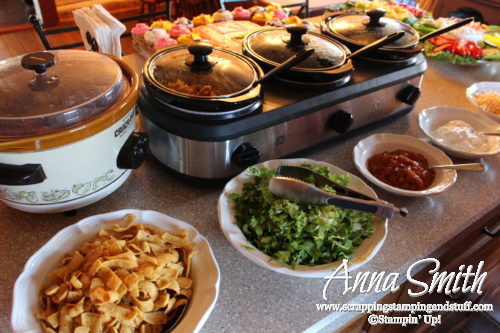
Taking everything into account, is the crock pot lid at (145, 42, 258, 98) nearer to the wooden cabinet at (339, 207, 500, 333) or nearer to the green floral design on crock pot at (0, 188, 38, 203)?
the green floral design on crock pot at (0, 188, 38, 203)

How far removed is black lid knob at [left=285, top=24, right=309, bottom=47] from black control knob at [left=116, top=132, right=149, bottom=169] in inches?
19.6

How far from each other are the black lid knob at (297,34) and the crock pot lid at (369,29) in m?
0.20

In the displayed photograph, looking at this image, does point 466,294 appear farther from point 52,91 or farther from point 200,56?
point 52,91

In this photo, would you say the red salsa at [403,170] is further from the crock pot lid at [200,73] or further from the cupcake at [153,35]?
the cupcake at [153,35]

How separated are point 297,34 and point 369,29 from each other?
34cm

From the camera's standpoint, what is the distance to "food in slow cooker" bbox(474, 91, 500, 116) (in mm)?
1272

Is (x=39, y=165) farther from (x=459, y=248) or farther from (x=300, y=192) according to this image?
(x=459, y=248)

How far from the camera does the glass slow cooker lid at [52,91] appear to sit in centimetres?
64

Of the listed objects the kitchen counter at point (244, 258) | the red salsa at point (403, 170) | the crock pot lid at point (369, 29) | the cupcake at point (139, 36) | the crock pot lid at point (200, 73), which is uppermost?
the crock pot lid at point (369, 29)

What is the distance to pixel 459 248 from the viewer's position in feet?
3.76

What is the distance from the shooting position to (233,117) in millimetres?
832

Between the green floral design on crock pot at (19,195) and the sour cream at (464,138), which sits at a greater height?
the green floral design on crock pot at (19,195)

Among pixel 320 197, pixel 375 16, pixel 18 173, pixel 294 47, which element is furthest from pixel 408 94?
pixel 18 173

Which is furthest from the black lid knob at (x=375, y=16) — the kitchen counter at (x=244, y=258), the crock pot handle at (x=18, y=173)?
the crock pot handle at (x=18, y=173)
